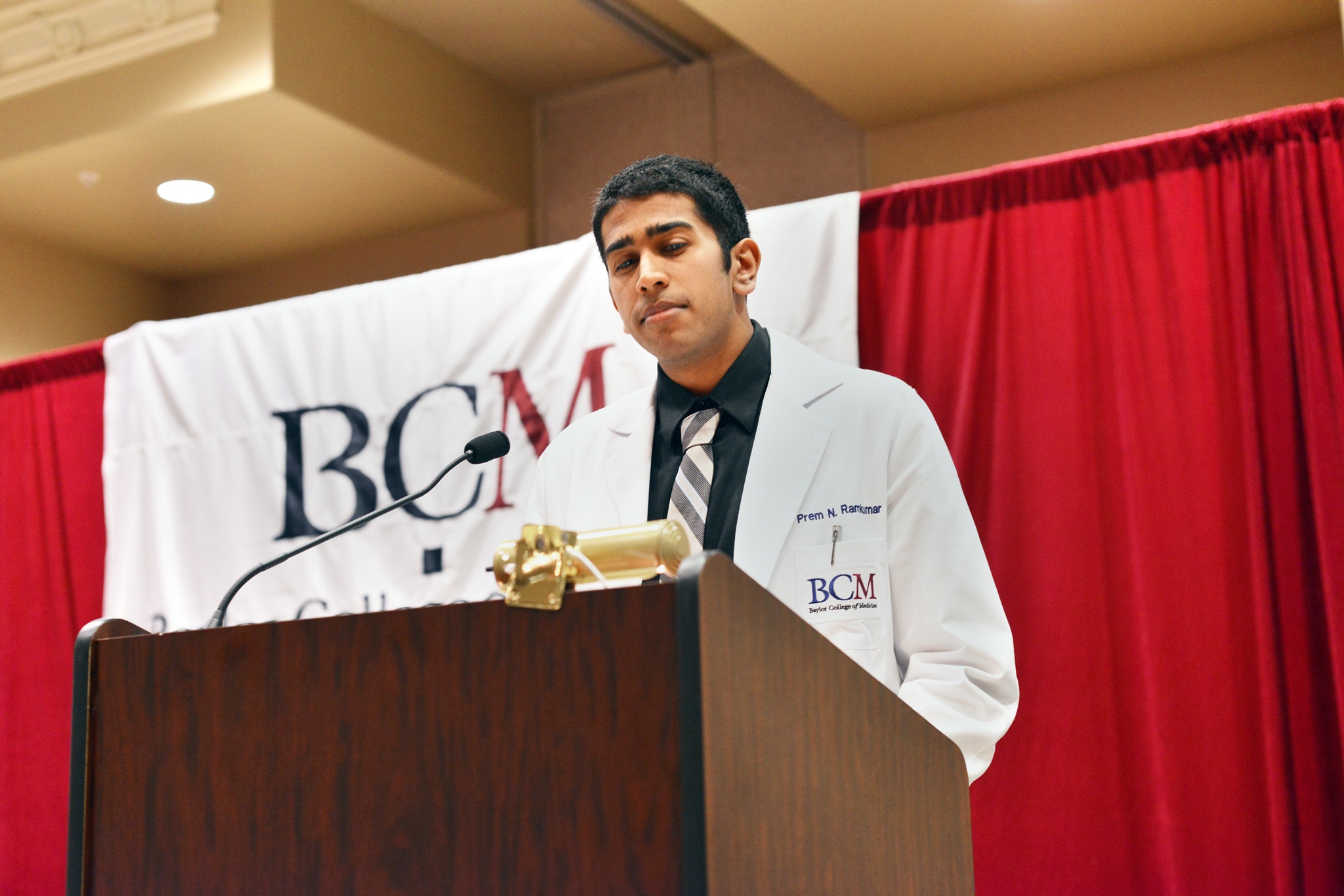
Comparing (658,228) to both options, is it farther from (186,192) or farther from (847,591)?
(186,192)

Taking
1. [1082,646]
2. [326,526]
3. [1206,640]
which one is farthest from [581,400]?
[1206,640]

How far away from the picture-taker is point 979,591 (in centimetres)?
154

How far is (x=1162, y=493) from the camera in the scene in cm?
250

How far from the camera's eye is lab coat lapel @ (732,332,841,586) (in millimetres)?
1694

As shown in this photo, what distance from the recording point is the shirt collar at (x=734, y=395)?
184cm

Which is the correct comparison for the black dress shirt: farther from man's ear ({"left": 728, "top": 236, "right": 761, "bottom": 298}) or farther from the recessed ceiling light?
the recessed ceiling light

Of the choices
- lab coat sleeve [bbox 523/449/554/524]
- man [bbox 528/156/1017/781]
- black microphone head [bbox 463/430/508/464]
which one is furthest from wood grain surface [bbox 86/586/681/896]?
lab coat sleeve [bbox 523/449/554/524]

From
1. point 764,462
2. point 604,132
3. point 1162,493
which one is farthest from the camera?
point 604,132

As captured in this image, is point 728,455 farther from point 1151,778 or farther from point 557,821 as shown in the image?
point 1151,778

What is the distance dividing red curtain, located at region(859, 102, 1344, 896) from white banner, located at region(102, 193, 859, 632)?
1.40 ft

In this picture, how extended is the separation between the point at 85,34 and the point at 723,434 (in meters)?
3.18

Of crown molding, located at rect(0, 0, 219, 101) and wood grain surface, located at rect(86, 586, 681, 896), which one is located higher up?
crown molding, located at rect(0, 0, 219, 101)

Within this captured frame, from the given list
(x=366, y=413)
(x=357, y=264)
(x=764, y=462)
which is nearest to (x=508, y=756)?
(x=764, y=462)

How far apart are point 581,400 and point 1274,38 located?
84.6 inches
